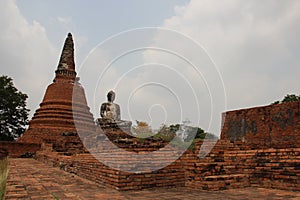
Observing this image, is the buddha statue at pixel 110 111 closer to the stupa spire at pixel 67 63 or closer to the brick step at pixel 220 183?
the stupa spire at pixel 67 63

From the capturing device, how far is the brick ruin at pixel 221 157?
524 centimetres

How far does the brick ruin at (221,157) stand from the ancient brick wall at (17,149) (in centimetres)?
93

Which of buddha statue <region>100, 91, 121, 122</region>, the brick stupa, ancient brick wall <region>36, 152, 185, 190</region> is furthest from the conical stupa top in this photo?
ancient brick wall <region>36, 152, 185, 190</region>

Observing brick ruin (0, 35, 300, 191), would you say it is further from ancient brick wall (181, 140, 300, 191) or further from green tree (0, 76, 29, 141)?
green tree (0, 76, 29, 141)

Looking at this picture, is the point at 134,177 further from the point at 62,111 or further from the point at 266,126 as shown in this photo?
the point at 62,111

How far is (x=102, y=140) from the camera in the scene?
37.6 feet

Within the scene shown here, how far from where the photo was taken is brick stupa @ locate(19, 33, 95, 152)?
62.8ft

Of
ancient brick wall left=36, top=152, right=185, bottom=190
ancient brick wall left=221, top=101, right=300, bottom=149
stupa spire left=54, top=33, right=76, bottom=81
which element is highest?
stupa spire left=54, top=33, right=76, bottom=81

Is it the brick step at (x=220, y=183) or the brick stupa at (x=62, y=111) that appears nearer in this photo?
the brick step at (x=220, y=183)

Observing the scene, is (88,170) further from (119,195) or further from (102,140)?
(102,140)

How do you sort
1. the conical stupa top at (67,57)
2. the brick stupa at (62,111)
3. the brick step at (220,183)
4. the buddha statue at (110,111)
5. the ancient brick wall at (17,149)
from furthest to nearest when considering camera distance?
the conical stupa top at (67,57) < the brick stupa at (62,111) < the ancient brick wall at (17,149) < the buddha statue at (110,111) < the brick step at (220,183)

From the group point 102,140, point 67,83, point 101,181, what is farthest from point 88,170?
point 67,83

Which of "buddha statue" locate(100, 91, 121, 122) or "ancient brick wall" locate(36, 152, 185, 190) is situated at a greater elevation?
"buddha statue" locate(100, 91, 121, 122)

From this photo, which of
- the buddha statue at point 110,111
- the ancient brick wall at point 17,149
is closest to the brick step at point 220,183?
the buddha statue at point 110,111
